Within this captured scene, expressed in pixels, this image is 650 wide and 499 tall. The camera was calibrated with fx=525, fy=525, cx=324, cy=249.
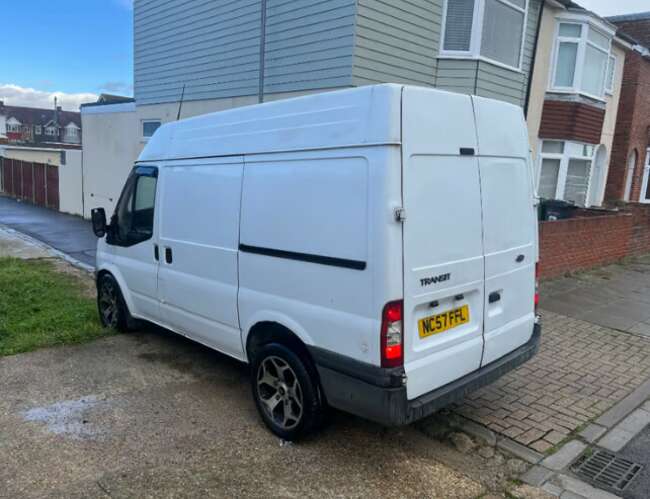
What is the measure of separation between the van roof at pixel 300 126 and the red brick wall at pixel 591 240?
545 centimetres

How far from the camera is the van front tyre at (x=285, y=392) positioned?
357cm

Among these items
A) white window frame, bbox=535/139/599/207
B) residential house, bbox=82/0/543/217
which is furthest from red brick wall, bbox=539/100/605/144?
residential house, bbox=82/0/543/217

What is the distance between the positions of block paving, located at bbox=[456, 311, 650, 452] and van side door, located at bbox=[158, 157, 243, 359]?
214 cm

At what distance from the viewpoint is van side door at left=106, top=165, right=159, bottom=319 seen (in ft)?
16.8

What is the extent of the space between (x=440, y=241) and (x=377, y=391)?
1.00 m

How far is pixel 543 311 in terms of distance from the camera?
7.30 metres

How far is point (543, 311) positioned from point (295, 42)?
6199 mm

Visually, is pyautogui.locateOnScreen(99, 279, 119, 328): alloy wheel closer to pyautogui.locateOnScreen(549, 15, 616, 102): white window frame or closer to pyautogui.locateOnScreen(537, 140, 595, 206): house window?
pyautogui.locateOnScreen(537, 140, 595, 206): house window

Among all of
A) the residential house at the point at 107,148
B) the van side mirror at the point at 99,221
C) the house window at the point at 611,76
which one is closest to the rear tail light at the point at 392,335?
the van side mirror at the point at 99,221

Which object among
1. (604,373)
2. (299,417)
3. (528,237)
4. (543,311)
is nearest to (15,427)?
(299,417)

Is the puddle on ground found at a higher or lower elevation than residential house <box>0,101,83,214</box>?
lower

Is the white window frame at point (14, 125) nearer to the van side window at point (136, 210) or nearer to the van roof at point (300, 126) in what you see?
the van side window at point (136, 210)

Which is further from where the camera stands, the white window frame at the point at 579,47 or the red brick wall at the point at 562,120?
the red brick wall at the point at 562,120

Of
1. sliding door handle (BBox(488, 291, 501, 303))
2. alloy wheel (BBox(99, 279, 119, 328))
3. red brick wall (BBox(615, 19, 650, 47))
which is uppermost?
red brick wall (BBox(615, 19, 650, 47))
